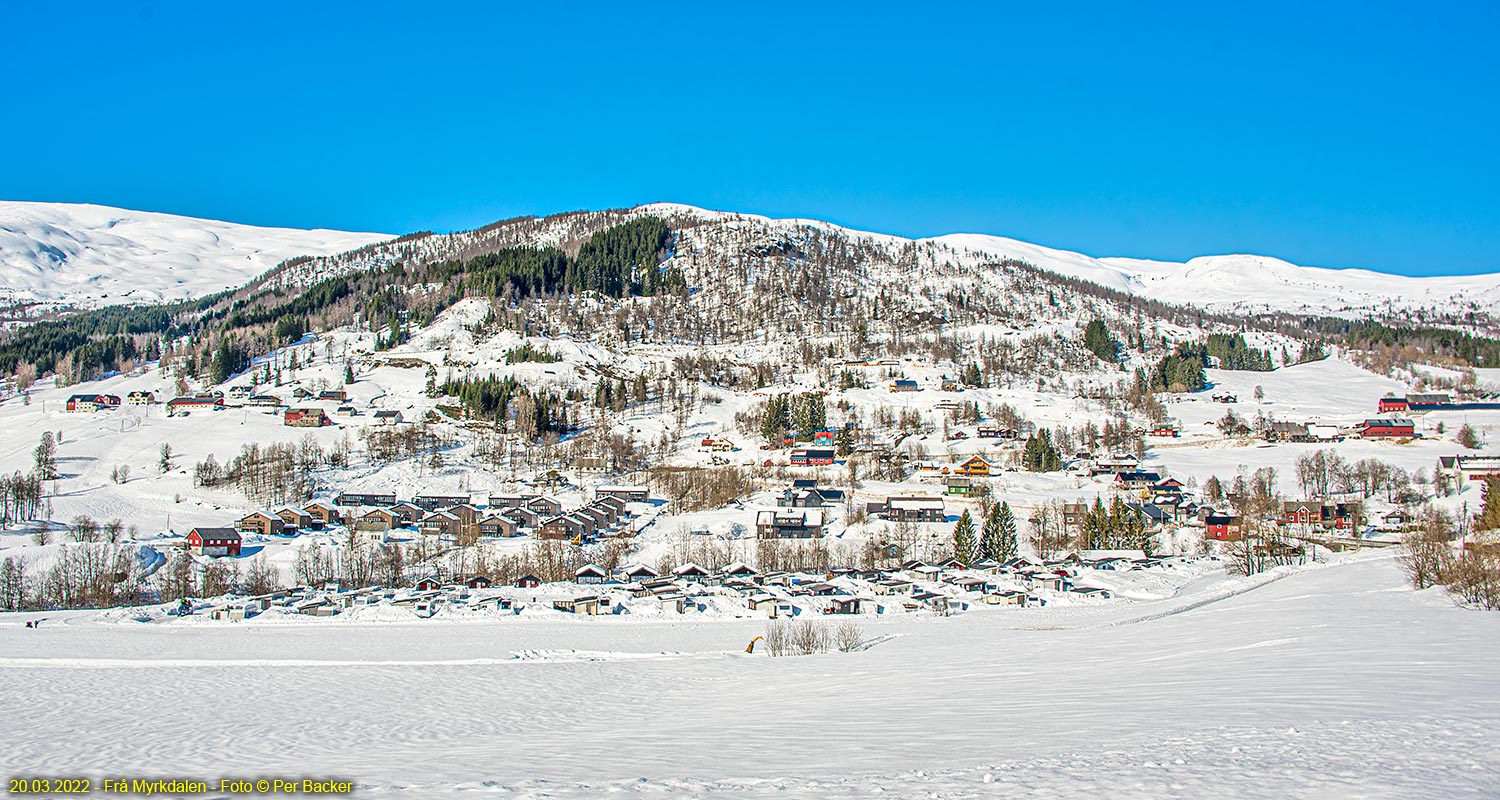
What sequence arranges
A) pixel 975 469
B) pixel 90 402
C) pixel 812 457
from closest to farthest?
pixel 975 469, pixel 812 457, pixel 90 402

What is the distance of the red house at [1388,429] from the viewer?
302ft

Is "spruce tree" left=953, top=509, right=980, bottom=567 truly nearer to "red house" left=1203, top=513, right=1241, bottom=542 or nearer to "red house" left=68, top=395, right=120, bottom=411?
"red house" left=1203, top=513, right=1241, bottom=542

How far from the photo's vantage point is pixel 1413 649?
15625mm

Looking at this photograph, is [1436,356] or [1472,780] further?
[1436,356]

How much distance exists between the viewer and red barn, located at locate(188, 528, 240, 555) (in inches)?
2093

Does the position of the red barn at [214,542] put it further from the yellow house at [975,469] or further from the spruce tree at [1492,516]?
the spruce tree at [1492,516]

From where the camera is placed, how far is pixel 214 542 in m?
53.3

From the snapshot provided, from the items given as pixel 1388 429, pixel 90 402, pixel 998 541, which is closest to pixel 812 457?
pixel 998 541

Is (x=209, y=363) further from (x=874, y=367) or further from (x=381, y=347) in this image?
(x=874, y=367)

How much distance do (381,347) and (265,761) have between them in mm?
124984

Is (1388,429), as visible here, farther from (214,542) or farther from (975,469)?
(214,542)

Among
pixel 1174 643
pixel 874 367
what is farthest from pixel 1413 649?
pixel 874 367

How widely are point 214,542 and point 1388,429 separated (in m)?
110

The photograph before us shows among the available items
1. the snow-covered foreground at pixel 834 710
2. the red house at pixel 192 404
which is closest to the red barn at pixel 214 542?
the snow-covered foreground at pixel 834 710
